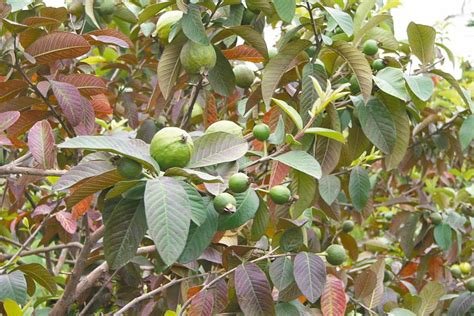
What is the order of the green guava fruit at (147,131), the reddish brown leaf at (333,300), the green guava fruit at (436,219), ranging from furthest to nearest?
the green guava fruit at (436,219)
the green guava fruit at (147,131)
the reddish brown leaf at (333,300)

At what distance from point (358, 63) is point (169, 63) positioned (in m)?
0.43

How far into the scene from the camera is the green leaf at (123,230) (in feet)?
3.11

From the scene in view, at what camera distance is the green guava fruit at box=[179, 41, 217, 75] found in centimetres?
129

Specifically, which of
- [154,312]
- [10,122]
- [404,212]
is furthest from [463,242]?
[10,122]

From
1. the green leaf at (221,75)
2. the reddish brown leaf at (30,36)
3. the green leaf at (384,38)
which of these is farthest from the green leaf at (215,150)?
the green leaf at (384,38)

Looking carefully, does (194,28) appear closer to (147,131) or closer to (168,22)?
(168,22)

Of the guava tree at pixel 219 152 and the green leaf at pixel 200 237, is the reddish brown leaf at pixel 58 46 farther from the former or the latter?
the green leaf at pixel 200 237

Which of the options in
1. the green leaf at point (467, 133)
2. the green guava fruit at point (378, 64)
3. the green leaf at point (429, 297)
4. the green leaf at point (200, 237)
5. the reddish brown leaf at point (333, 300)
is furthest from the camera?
the green leaf at point (467, 133)

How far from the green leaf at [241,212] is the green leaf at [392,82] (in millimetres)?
363

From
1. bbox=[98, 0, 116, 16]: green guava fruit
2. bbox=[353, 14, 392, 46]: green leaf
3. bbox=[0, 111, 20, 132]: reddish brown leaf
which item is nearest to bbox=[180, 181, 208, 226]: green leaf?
bbox=[0, 111, 20, 132]: reddish brown leaf

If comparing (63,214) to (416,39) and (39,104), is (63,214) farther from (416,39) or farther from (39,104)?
(416,39)

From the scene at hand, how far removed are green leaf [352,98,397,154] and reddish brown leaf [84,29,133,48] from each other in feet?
1.99

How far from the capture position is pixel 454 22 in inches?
138

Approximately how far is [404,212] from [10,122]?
146 cm
